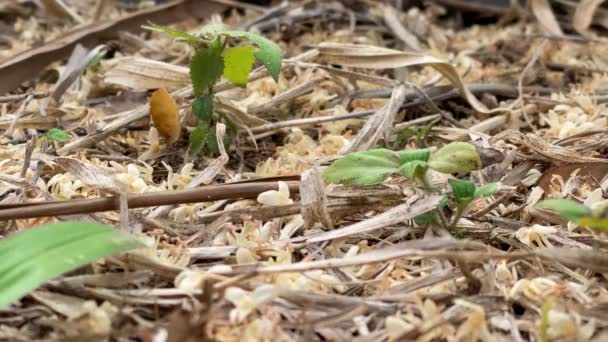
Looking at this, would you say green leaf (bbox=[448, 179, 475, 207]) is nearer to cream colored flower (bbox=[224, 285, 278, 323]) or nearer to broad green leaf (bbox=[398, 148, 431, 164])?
broad green leaf (bbox=[398, 148, 431, 164])

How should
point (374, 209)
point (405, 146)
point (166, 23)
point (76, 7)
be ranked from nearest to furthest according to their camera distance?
point (374, 209), point (405, 146), point (166, 23), point (76, 7)

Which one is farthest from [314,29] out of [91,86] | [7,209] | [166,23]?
[7,209]

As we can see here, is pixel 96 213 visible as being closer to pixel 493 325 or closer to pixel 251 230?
pixel 251 230

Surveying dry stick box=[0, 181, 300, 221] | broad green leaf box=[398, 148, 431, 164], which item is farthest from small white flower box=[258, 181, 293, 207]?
broad green leaf box=[398, 148, 431, 164]

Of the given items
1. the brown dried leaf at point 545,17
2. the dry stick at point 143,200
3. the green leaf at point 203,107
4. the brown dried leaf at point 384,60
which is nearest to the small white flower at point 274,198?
the dry stick at point 143,200

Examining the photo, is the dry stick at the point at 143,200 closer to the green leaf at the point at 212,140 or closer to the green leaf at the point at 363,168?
the green leaf at the point at 363,168

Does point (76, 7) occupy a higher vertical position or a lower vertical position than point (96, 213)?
higher

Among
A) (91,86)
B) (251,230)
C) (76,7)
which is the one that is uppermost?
(76,7)

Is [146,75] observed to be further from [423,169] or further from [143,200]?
[423,169]
